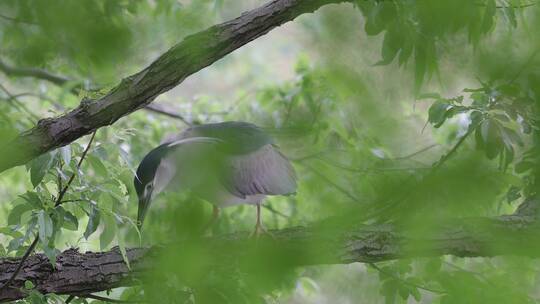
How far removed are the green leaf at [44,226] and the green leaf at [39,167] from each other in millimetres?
70

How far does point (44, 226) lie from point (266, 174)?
4.65 feet

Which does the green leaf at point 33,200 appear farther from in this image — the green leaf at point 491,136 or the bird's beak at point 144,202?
the green leaf at point 491,136

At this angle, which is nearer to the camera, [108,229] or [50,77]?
[108,229]

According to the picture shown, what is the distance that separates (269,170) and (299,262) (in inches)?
80.7

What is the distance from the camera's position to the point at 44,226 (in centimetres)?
151

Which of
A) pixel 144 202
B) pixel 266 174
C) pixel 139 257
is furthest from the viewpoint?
pixel 266 174

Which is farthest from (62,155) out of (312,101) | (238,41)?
(312,101)

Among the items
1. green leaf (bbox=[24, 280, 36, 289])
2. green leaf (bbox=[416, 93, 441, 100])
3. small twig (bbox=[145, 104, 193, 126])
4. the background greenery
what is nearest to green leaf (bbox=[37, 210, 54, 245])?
the background greenery

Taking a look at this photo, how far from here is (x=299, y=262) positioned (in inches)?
33.0

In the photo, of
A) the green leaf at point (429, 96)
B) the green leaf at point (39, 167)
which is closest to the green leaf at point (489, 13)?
the green leaf at point (429, 96)

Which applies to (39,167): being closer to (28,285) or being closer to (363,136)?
(28,285)

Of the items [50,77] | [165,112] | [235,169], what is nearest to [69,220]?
[235,169]

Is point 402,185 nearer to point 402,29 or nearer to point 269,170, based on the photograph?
point 402,29

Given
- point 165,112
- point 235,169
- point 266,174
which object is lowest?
point 235,169
